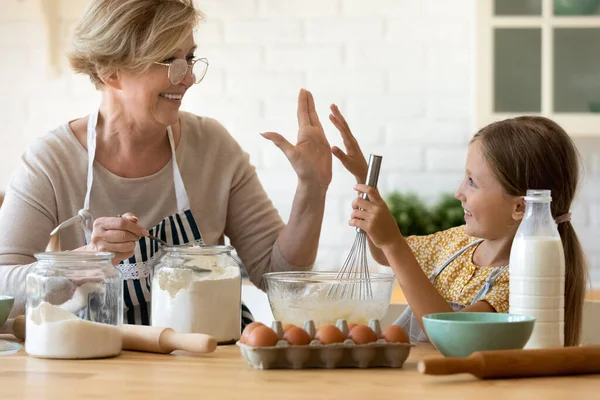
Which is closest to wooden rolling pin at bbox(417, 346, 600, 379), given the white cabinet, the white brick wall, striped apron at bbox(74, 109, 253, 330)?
striped apron at bbox(74, 109, 253, 330)

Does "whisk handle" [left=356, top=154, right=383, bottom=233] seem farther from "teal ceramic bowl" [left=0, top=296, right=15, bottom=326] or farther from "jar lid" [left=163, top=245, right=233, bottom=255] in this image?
"teal ceramic bowl" [left=0, top=296, right=15, bottom=326]

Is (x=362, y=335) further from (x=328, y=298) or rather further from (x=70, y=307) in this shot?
(x=70, y=307)

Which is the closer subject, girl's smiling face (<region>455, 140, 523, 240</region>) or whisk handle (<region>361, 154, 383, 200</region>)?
whisk handle (<region>361, 154, 383, 200</region>)

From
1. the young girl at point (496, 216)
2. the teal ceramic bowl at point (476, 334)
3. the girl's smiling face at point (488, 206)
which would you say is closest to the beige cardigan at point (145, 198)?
the young girl at point (496, 216)

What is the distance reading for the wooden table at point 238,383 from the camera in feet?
3.84

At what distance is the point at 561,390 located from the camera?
120 cm

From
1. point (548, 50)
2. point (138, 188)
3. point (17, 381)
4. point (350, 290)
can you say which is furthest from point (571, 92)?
point (17, 381)

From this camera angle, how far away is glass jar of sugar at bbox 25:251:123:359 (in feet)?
4.75

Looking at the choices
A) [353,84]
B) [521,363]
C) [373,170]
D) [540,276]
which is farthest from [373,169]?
[353,84]

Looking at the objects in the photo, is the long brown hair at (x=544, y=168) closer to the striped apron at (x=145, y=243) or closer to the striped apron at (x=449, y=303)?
the striped apron at (x=449, y=303)

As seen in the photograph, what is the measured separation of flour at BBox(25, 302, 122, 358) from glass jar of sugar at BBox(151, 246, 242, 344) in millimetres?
191

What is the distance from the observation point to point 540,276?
1.42 meters

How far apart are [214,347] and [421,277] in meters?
0.44

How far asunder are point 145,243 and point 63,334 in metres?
0.58
